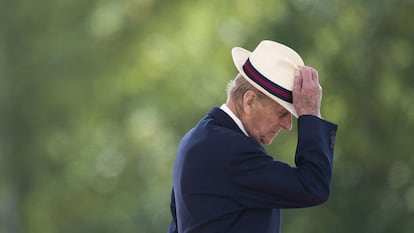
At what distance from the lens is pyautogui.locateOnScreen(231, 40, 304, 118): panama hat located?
3.06 m

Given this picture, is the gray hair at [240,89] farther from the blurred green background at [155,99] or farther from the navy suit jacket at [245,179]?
the blurred green background at [155,99]

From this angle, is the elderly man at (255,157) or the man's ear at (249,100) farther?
the man's ear at (249,100)

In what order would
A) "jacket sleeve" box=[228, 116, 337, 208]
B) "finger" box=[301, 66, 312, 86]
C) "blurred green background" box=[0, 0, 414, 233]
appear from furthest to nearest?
1. "blurred green background" box=[0, 0, 414, 233]
2. "finger" box=[301, 66, 312, 86]
3. "jacket sleeve" box=[228, 116, 337, 208]

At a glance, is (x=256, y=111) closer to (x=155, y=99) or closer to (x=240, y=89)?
(x=240, y=89)

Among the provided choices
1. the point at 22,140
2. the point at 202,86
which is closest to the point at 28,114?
the point at 22,140

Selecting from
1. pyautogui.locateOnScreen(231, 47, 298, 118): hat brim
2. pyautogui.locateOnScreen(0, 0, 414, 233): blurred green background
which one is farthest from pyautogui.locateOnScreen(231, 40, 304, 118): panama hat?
pyautogui.locateOnScreen(0, 0, 414, 233): blurred green background

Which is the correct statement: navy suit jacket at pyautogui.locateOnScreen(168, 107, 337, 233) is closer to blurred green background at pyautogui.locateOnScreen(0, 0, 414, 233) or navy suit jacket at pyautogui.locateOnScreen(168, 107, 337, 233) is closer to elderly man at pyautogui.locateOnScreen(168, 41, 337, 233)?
elderly man at pyautogui.locateOnScreen(168, 41, 337, 233)

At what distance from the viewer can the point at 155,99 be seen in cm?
1008

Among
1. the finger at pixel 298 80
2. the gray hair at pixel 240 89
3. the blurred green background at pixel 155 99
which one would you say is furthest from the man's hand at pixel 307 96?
the blurred green background at pixel 155 99

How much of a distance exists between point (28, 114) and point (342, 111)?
10.8 ft

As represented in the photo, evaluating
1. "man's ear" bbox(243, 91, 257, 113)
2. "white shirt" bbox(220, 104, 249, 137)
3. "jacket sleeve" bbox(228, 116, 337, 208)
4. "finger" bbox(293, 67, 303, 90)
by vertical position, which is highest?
"finger" bbox(293, 67, 303, 90)

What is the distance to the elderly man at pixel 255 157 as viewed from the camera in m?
2.97

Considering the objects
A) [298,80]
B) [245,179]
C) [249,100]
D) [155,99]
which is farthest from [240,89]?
[155,99]

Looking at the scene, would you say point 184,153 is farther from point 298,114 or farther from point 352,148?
point 352,148
